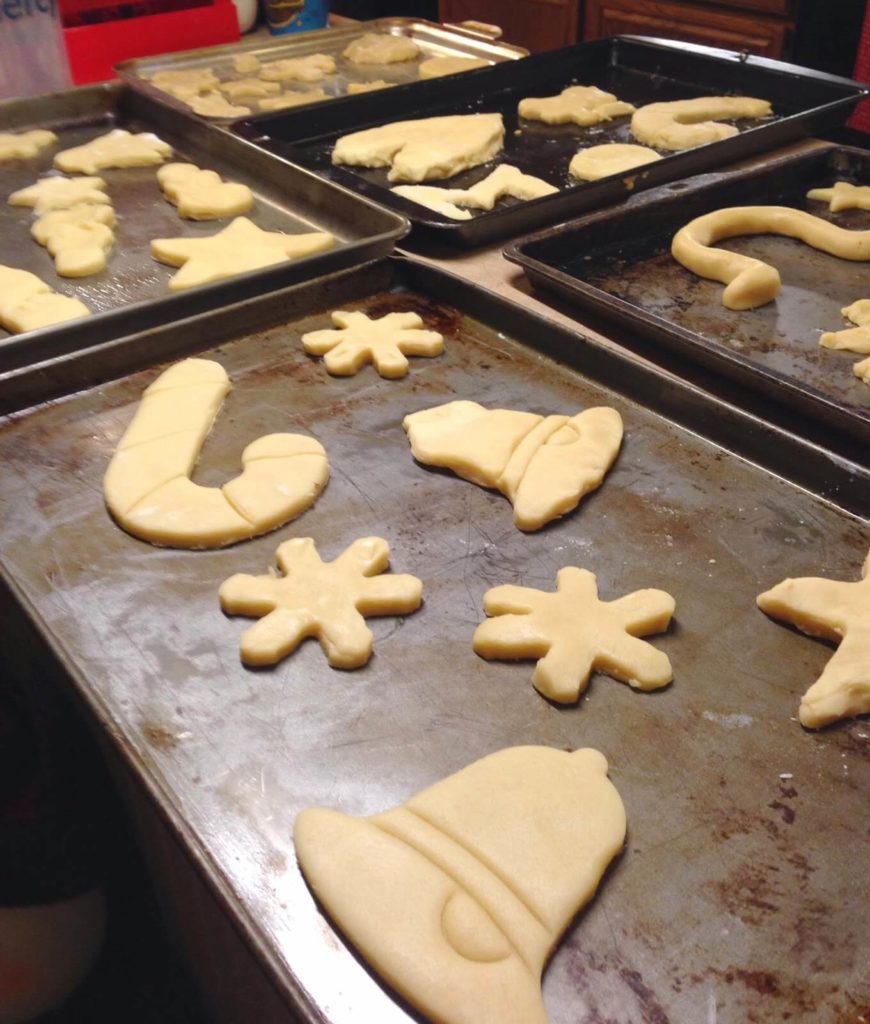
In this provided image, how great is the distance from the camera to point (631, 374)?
126cm

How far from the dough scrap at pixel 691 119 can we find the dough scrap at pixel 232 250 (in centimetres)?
84

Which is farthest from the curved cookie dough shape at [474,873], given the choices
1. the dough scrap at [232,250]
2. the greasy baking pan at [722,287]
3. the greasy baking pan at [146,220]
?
the dough scrap at [232,250]

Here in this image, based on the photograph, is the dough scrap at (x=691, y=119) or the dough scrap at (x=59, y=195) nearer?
the dough scrap at (x=59, y=195)

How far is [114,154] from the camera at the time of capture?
2.04 meters

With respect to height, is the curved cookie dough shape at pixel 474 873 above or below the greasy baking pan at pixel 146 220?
below

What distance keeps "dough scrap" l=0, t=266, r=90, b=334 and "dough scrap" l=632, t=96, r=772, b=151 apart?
50.2 inches

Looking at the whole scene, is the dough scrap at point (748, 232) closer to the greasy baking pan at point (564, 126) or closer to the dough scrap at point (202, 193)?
the greasy baking pan at point (564, 126)

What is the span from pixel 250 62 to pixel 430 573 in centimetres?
207

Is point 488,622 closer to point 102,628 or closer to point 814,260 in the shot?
point 102,628

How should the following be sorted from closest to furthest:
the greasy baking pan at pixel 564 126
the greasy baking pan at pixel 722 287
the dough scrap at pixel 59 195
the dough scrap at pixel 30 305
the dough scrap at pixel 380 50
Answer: the greasy baking pan at pixel 722 287 → the dough scrap at pixel 30 305 → the greasy baking pan at pixel 564 126 → the dough scrap at pixel 59 195 → the dough scrap at pixel 380 50

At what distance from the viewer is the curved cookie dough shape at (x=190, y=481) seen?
107cm

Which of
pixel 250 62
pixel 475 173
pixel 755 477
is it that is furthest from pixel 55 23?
pixel 755 477

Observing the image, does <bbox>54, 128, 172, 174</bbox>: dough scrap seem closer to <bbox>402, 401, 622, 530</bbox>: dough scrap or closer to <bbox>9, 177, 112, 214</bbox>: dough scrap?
<bbox>9, 177, 112, 214</bbox>: dough scrap

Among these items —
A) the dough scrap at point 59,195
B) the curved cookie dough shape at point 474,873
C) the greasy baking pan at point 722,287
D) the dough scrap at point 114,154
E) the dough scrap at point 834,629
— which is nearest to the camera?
the curved cookie dough shape at point 474,873
